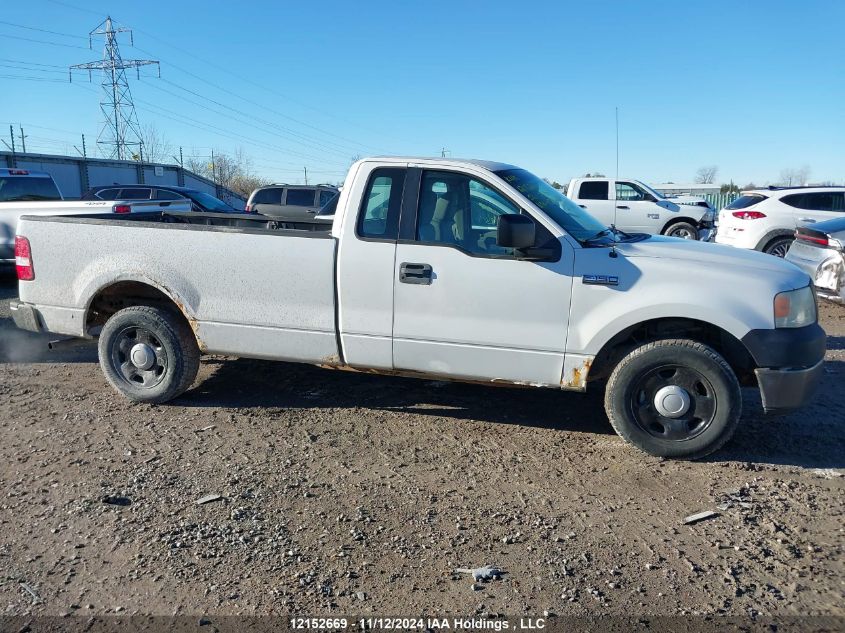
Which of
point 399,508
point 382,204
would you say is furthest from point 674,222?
point 399,508

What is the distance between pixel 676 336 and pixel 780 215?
9268 millimetres

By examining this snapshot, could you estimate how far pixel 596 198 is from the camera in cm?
1788

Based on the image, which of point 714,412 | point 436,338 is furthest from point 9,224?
point 714,412

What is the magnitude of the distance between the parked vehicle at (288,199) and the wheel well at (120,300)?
13.8 metres

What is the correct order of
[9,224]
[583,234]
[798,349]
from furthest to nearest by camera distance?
1. [9,224]
2. [583,234]
3. [798,349]

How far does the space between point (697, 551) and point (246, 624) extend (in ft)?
7.26

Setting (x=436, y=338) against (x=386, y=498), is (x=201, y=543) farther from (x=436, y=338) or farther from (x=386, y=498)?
(x=436, y=338)

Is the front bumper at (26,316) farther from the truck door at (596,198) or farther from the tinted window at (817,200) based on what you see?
the truck door at (596,198)

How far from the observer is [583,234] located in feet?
15.1

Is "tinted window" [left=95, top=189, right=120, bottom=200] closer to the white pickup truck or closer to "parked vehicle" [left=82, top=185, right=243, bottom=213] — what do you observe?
"parked vehicle" [left=82, top=185, right=243, bottom=213]

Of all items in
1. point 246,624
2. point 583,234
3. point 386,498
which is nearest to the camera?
point 246,624

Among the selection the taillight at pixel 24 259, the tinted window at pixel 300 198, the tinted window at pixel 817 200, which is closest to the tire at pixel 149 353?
the taillight at pixel 24 259

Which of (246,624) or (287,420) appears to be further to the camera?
(287,420)

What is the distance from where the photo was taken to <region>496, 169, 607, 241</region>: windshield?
4559 millimetres
